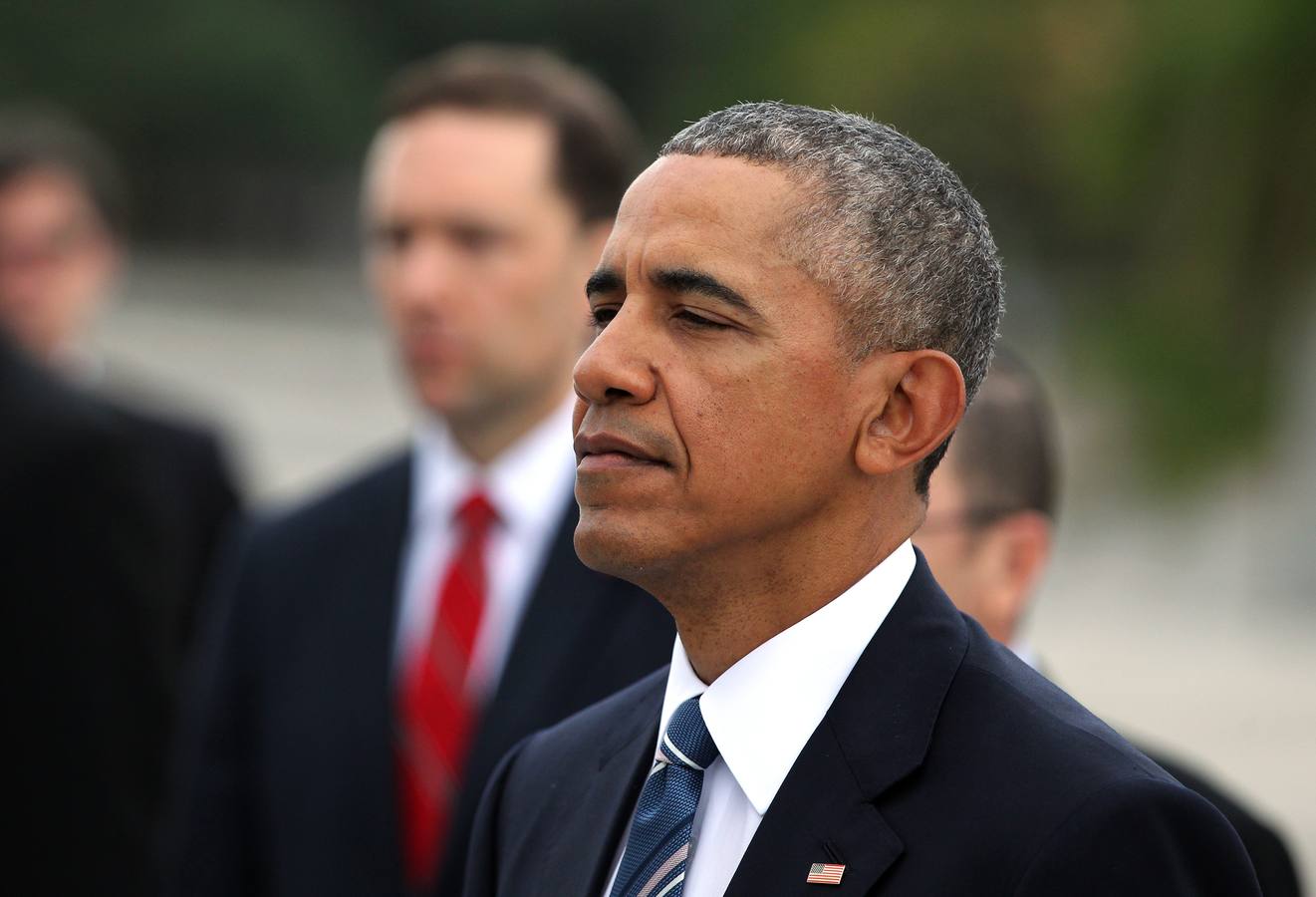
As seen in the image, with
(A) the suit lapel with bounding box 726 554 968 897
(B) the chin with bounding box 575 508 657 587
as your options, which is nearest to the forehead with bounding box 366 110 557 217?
(B) the chin with bounding box 575 508 657 587

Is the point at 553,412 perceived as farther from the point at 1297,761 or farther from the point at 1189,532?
the point at 1189,532

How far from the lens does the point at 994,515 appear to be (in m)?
3.45

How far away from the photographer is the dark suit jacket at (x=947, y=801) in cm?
173

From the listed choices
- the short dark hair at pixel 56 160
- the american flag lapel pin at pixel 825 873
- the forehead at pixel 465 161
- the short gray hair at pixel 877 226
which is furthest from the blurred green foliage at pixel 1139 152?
the american flag lapel pin at pixel 825 873

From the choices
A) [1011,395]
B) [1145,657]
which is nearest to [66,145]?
[1011,395]

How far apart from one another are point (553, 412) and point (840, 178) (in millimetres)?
2041

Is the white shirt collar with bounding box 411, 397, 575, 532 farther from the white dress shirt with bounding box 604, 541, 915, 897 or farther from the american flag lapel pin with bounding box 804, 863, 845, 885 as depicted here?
the american flag lapel pin with bounding box 804, 863, 845, 885

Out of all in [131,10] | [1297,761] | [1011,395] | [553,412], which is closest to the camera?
[1011,395]

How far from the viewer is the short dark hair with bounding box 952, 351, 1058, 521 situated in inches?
136

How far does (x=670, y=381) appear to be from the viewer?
2.02 meters

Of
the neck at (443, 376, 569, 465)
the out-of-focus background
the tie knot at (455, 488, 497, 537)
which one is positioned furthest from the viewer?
the out-of-focus background

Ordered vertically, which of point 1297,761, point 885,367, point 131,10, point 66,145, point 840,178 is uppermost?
point 131,10

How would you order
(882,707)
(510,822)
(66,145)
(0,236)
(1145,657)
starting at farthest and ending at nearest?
1. (1145,657)
2. (66,145)
3. (0,236)
4. (510,822)
5. (882,707)

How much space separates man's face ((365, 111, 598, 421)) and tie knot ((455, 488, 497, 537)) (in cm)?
19
